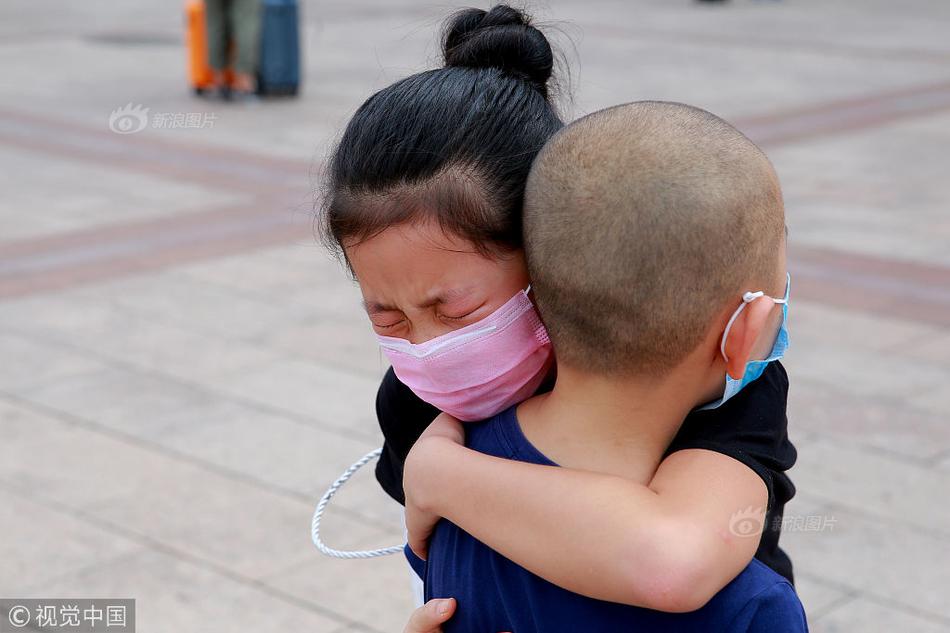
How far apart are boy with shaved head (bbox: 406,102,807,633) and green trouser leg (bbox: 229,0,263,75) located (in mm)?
10489

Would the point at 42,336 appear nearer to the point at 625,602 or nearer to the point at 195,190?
the point at 195,190

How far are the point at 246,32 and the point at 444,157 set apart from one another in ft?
34.2

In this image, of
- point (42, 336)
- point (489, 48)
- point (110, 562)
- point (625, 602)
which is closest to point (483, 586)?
point (625, 602)

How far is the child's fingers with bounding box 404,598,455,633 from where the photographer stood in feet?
4.50

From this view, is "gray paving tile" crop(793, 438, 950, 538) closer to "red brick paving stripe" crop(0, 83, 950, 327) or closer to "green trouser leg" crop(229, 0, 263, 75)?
"red brick paving stripe" crop(0, 83, 950, 327)

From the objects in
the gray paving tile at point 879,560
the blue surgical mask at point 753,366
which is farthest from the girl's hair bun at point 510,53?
the gray paving tile at point 879,560

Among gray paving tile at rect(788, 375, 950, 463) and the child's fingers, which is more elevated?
the child's fingers

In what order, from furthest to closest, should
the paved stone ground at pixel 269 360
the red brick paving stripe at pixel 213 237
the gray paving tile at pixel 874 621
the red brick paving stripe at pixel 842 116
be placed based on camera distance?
the red brick paving stripe at pixel 842 116, the red brick paving stripe at pixel 213 237, the paved stone ground at pixel 269 360, the gray paving tile at pixel 874 621

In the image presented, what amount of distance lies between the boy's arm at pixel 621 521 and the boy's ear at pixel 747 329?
4.2 inches

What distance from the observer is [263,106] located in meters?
11.2

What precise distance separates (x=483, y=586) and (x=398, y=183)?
436 millimetres

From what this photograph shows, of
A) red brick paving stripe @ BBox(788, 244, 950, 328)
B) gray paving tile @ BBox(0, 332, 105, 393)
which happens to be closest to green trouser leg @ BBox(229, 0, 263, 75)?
red brick paving stripe @ BBox(788, 244, 950, 328)

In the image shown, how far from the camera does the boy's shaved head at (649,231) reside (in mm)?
1151

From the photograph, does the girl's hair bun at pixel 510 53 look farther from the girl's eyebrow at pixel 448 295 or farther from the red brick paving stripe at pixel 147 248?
the red brick paving stripe at pixel 147 248
